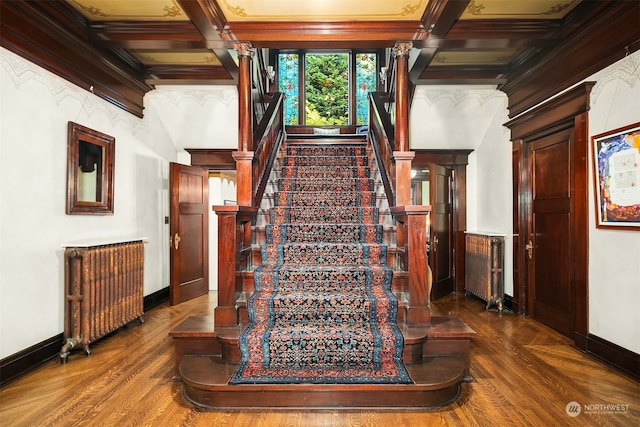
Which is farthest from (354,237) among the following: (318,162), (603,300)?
(603,300)

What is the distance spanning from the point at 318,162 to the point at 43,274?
10.6 feet

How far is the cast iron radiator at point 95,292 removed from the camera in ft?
9.66

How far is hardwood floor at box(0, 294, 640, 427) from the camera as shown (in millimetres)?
2012

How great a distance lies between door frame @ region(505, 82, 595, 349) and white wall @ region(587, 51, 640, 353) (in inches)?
2.6

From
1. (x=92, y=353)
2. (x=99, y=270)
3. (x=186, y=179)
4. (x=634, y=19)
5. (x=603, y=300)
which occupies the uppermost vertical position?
(x=634, y=19)

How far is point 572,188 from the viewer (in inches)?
130

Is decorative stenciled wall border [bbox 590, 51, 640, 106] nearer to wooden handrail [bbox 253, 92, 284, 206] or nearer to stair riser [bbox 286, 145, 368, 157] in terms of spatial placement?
stair riser [bbox 286, 145, 368, 157]

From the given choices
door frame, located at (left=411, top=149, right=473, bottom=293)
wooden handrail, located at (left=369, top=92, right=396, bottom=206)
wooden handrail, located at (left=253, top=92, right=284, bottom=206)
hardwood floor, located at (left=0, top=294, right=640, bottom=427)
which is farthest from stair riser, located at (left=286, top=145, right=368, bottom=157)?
hardwood floor, located at (left=0, top=294, right=640, bottom=427)

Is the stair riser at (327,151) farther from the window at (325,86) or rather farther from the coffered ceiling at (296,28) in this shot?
the window at (325,86)

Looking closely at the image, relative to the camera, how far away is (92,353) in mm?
3018

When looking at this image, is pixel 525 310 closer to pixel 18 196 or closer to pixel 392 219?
pixel 392 219

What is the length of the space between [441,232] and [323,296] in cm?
301

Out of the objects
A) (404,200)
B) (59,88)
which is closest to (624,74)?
(404,200)

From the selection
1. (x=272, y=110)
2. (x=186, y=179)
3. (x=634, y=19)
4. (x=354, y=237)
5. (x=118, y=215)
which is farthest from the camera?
(x=186, y=179)
